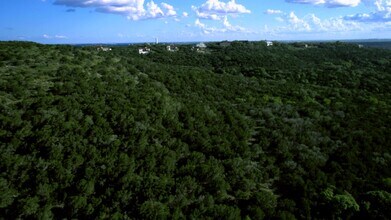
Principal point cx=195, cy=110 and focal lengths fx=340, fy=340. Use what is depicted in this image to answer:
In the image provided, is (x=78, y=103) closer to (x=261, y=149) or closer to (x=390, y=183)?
(x=261, y=149)

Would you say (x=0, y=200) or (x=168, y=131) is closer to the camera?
(x=0, y=200)

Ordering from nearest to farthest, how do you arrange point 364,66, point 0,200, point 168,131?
point 0,200, point 168,131, point 364,66

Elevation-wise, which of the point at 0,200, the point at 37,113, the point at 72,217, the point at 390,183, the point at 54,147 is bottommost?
the point at 390,183

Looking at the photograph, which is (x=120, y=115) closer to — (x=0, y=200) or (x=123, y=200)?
(x=123, y=200)

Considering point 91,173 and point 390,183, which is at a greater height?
point 91,173

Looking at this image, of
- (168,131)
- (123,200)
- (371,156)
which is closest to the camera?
(123,200)

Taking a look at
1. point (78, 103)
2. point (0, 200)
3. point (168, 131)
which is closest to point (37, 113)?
point (78, 103)

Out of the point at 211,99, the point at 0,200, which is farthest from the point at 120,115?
the point at 211,99
